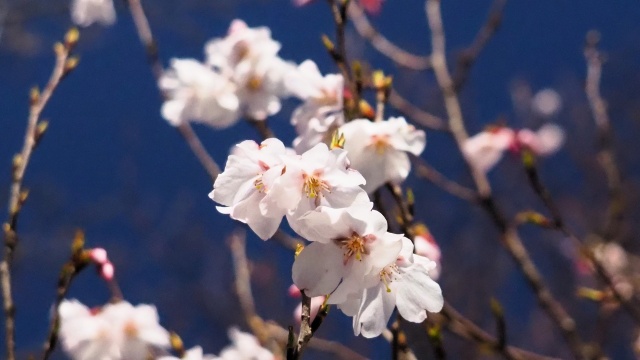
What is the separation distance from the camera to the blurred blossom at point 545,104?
636 centimetres

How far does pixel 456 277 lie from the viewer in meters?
6.57

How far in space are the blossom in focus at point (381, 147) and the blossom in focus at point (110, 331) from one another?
2.07 feet

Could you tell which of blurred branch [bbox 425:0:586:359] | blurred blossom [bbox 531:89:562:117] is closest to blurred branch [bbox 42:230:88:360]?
blurred branch [bbox 425:0:586:359]

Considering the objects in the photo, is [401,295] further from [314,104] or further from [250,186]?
[314,104]

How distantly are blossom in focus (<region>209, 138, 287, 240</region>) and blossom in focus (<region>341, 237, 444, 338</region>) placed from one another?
13 centimetres

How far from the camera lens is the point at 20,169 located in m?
1.08

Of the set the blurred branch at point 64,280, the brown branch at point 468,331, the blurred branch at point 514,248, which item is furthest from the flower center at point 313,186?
the blurred branch at point 514,248

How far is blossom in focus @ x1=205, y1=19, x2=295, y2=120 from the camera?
4.83 feet

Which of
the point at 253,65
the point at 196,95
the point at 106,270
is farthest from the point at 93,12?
the point at 106,270

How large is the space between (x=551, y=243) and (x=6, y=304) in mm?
6128

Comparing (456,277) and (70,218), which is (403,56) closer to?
(456,277)

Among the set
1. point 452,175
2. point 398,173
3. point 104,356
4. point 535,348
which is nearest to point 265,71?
point 398,173

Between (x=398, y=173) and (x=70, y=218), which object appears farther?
(x=70, y=218)

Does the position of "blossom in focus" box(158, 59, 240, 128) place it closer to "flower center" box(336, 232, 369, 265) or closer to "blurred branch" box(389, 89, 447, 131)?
"blurred branch" box(389, 89, 447, 131)
